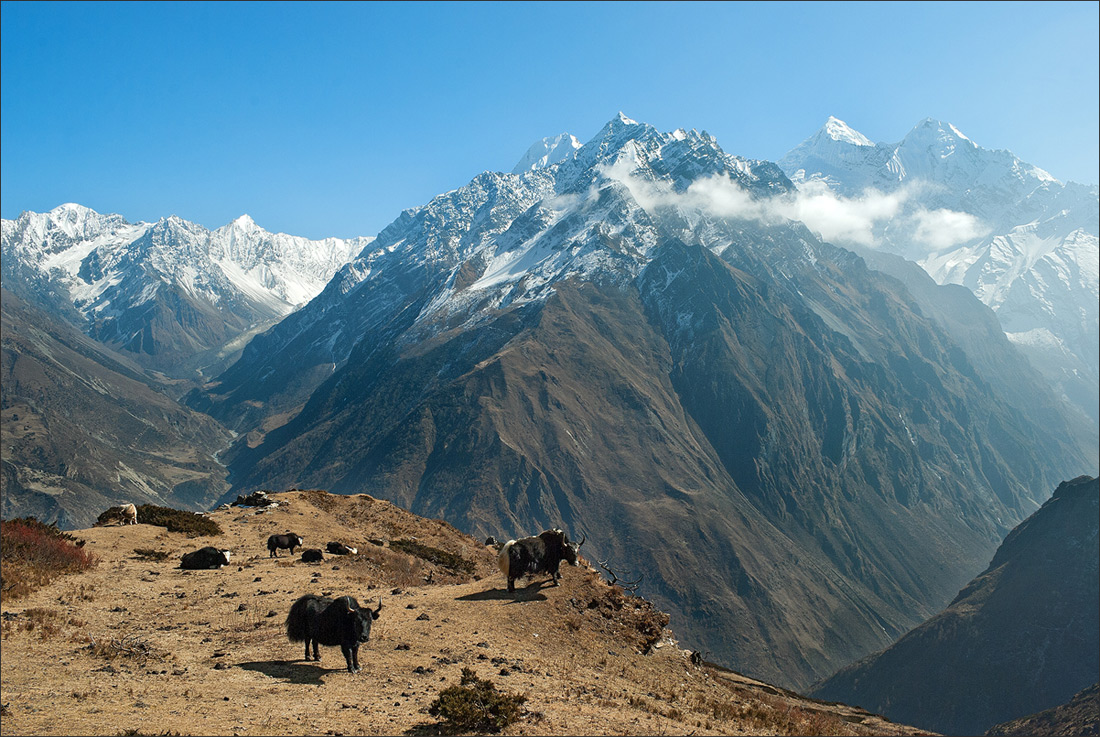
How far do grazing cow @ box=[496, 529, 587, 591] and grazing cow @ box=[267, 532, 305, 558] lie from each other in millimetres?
14656

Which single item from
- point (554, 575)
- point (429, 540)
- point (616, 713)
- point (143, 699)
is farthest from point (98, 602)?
point (429, 540)

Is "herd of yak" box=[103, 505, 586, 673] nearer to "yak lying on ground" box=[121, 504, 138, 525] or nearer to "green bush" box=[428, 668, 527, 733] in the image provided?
"yak lying on ground" box=[121, 504, 138, 525]

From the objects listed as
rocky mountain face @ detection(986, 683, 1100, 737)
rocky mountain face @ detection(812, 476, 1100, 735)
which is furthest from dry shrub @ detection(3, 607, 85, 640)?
rocky mountain face @ detection(812, 476, 1100, 735)

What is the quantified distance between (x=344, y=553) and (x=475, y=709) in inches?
884

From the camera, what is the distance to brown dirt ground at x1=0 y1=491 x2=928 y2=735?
15.4 metres

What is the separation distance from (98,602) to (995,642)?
21027 cm

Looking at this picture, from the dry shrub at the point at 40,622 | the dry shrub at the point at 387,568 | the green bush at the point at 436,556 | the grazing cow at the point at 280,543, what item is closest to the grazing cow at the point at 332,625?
the dry shrub at the point at 40,622

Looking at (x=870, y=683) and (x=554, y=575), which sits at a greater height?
(x=554, y=575)

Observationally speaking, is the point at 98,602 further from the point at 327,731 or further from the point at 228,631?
the point at 327,731

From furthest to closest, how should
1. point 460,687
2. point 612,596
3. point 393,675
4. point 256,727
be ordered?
point 612,596 → point 393,675 → point 460,687 → point 256,727

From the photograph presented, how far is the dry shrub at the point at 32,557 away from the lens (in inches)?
898

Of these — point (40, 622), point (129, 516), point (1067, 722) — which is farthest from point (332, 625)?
point (1067, 722)

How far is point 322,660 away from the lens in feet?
67.0

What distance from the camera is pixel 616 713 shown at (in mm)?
17641
